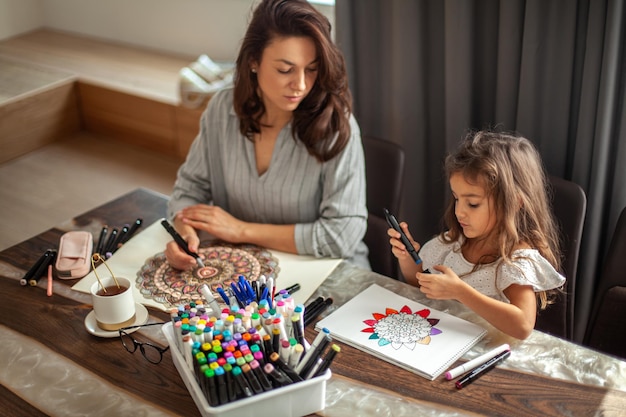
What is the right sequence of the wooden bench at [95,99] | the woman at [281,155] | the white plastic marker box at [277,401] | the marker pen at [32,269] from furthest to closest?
the wooden bench at [95,99] → the woman at [281,155] → the marker pen at [32,269] → the white plastic marker box at [277,401]

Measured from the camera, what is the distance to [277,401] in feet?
4.23

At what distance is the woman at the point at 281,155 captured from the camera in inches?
71.7

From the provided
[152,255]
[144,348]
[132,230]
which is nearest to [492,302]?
[144,348]

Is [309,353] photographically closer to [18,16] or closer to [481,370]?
[481,370]

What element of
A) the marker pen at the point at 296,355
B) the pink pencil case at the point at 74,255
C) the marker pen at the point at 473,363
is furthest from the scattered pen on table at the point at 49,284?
the marker pen at the point at 473,363

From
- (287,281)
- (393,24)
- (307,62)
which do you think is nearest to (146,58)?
(393,24)

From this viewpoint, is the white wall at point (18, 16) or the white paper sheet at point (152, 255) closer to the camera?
the white paper sheet at point (152, 255)

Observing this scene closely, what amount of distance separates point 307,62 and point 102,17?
2370 millimetres

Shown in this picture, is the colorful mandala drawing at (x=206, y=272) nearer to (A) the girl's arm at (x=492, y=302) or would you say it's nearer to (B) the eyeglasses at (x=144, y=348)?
→ (B) the eyeglasses at (x=144, y=348)

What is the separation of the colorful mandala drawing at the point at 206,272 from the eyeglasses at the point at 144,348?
0.13 meters

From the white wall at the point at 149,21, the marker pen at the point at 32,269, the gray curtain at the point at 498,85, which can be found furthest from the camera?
the white wall at the point at 149,21

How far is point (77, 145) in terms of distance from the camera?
3.34m

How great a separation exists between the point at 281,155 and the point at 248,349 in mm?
760

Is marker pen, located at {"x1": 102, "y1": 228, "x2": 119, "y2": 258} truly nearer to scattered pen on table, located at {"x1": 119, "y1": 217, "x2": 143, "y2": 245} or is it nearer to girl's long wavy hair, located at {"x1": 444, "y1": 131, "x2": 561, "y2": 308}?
scattered pen on table, located at {"x1": 119, "y1": 217, "x2": 143, "y2": 245}
